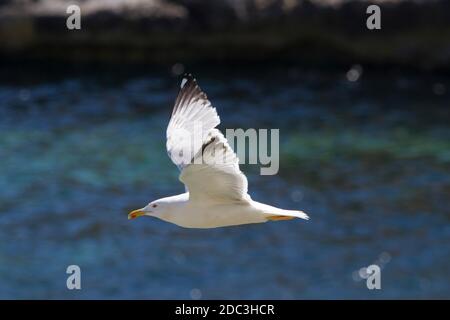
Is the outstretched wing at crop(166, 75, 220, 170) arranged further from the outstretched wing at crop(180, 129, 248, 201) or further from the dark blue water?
the dark blue water

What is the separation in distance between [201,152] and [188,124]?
45 cm

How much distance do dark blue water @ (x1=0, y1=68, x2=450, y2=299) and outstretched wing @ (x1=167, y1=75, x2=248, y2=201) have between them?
289 inches

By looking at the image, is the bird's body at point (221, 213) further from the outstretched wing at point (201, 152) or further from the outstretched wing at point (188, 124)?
the outstretched wing at point (188, 124)

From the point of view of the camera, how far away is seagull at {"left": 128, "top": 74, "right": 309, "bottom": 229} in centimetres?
748

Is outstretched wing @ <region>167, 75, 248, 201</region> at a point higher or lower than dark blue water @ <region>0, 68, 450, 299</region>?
lower

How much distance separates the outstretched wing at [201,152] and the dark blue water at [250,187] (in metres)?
7.34

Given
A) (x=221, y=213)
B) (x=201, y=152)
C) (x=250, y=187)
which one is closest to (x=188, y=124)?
(x=201, y=152)

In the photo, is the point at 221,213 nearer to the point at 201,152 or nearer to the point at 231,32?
the point at 201,152

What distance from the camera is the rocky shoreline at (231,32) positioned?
19219mm

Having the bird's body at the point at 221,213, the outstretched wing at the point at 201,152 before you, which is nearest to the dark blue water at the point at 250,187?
the bird's body at the point at 221,213

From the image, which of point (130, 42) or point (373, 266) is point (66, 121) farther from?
point (373, 266)

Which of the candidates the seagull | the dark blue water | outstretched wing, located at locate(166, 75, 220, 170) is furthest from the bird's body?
the dark blue water

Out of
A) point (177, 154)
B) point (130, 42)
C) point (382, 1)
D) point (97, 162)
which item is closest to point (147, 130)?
point (97, 162)

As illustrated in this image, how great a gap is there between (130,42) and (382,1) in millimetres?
3705
